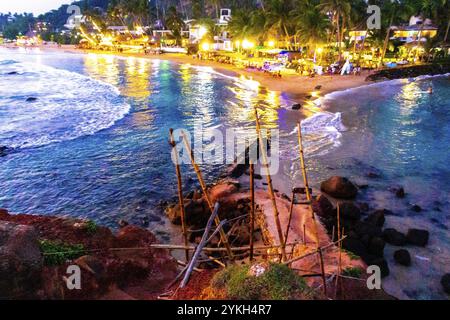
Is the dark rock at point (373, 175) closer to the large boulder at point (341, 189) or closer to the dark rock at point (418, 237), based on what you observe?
the large boulder at point (341, 189)

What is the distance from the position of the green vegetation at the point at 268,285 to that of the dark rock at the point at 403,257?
24.7 ft

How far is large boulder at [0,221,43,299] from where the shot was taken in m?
8.27

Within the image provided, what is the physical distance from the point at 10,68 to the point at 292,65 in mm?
64261

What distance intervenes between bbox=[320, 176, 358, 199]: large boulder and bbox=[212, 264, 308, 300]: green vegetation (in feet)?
37.3

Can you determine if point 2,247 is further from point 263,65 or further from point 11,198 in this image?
point 263,65

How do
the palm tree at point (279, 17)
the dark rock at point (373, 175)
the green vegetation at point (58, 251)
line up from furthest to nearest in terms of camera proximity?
the palm tree at point (279, 17) < the dark rock at point (373, 175) < the green vegetation at point (58, 251)

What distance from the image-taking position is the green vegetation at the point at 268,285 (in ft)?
21.4

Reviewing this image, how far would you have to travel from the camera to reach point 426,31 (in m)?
60.8

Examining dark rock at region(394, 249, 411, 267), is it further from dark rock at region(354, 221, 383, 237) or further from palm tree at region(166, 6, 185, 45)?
palm tree at region(166, 6, 185, 45)

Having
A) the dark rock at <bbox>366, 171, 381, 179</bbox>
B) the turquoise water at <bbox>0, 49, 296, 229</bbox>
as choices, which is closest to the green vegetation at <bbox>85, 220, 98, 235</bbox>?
the turquoise water at <bbox>0, 49, 296, 229</bbox>

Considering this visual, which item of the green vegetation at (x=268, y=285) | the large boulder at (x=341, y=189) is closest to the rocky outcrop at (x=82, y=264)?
the green vegetation at (x=268, y=285)

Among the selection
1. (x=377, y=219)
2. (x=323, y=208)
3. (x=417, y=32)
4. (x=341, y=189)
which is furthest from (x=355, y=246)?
(x=417, y=32)
